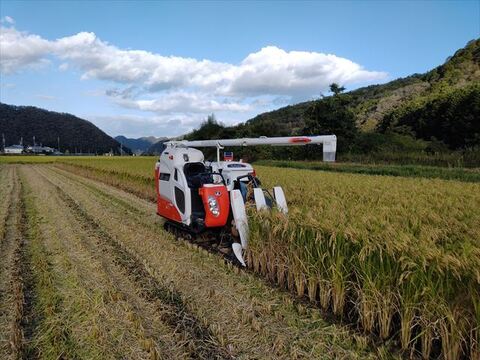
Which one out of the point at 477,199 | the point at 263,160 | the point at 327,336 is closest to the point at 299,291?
the point at 327,336

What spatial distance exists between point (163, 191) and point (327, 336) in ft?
20.5

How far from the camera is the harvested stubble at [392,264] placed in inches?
152

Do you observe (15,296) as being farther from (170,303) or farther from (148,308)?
(170,303)

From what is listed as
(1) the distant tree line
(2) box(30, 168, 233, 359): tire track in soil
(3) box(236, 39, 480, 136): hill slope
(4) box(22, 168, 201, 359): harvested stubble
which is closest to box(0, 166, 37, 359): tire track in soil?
(4) box(22, 168, 201, 359): harvested stubble

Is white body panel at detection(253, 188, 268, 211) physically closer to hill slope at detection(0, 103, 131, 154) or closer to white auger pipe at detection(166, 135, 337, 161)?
white auger pipe at detection(166, 135, 337, 161)

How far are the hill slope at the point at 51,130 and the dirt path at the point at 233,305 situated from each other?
168 m

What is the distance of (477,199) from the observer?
24.8ft

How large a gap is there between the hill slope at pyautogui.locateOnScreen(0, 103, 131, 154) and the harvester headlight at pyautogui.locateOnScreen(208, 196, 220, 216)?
16920cm

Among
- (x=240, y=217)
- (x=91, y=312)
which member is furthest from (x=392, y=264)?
(x=91, y=312)

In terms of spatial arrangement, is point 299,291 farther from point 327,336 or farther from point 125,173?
point 125,173

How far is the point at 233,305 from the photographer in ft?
18.1

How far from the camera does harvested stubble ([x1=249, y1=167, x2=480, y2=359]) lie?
3.85 meters

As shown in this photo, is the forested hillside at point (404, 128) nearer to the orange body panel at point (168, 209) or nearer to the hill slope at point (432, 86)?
the hill slope at point (432, 86)

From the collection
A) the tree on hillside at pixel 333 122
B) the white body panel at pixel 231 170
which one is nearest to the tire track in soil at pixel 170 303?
the white body panel at pixel 231 170
